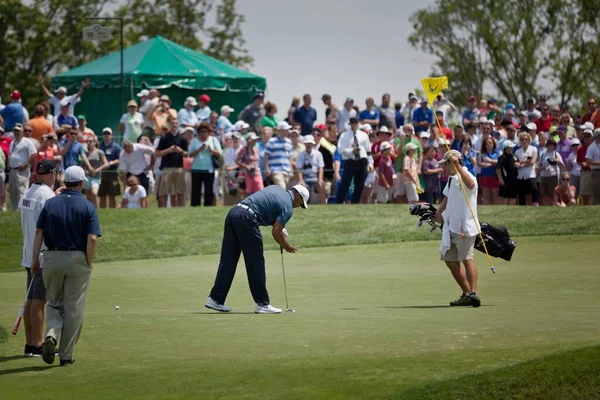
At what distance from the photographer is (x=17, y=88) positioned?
5875cm

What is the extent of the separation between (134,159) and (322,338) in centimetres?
1787

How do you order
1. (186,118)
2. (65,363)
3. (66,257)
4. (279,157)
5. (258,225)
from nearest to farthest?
(66,257)
(65,363)
(258,225)
(279,157)
(186,118)

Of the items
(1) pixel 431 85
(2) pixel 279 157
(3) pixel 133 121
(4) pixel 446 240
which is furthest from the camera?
(3) pixel 133 121

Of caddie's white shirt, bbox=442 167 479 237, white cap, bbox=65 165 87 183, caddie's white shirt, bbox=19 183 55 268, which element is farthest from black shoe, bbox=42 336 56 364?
caddie's white shirt, bbox=442 167 479 237

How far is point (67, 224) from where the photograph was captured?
40.1 feet

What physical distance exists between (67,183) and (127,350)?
1.83m

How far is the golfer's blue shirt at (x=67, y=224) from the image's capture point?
481 inches

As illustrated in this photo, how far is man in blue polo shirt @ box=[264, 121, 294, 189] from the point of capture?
29.7 m

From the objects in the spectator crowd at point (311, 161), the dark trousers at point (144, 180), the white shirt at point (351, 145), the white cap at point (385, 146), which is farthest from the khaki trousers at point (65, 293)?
the white cap at point (385, 146)

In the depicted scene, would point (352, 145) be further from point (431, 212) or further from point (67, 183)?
point (67, 183)

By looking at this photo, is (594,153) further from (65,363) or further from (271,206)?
(65,363)

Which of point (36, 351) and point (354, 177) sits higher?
point (354, 177)

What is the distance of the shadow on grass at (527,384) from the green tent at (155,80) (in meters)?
28.4

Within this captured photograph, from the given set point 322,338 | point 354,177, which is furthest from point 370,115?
point 322,338
